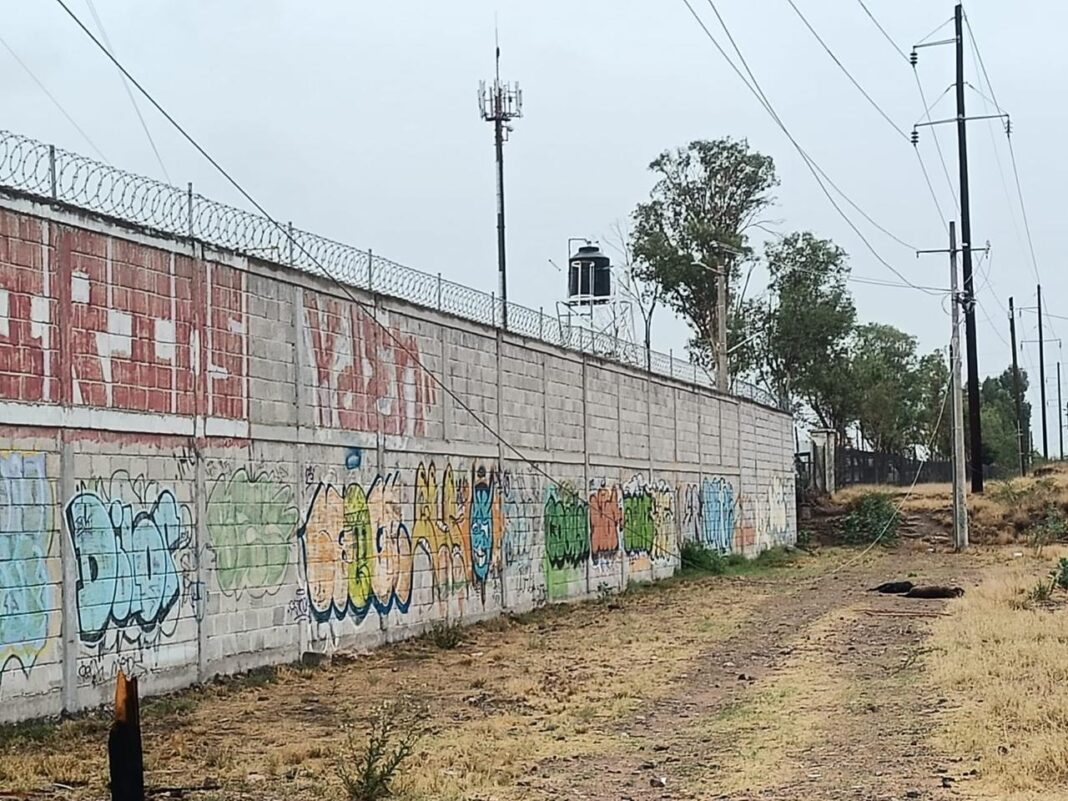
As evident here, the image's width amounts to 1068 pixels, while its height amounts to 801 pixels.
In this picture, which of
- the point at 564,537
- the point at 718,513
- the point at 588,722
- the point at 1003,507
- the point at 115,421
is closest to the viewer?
the point at 588,722

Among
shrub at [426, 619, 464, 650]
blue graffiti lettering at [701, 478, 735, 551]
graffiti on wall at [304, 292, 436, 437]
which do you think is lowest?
shrub at [426, 619, 464, 650]

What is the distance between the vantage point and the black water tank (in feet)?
88.4

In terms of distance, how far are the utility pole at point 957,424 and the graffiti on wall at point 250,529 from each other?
20134 millimetres

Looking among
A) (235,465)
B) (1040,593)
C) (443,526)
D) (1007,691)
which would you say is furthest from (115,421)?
(1040,593)

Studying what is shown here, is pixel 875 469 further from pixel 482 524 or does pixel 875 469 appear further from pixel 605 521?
pixel 482 524

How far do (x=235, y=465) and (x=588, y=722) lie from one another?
4.05 metres

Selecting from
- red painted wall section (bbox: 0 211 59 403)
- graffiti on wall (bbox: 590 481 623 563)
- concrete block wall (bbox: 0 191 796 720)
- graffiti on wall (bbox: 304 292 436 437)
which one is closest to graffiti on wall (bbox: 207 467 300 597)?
concrete block wall (bbox: 0 191 796 720)

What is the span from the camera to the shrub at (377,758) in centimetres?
726

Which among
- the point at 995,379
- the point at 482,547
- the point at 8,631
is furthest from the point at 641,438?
the point at 995,379

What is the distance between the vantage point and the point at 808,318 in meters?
48.3

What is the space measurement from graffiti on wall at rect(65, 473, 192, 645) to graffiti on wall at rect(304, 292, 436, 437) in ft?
8.90

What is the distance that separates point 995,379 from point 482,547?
9374 cm

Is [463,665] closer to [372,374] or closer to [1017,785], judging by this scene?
[372,374]

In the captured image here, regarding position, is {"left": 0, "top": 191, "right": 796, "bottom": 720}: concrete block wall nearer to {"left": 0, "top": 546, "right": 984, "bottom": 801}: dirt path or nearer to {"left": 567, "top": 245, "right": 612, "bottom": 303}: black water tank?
{"left": 0, "top": 546, "right": 984, "bottom": 801}: dirt path
